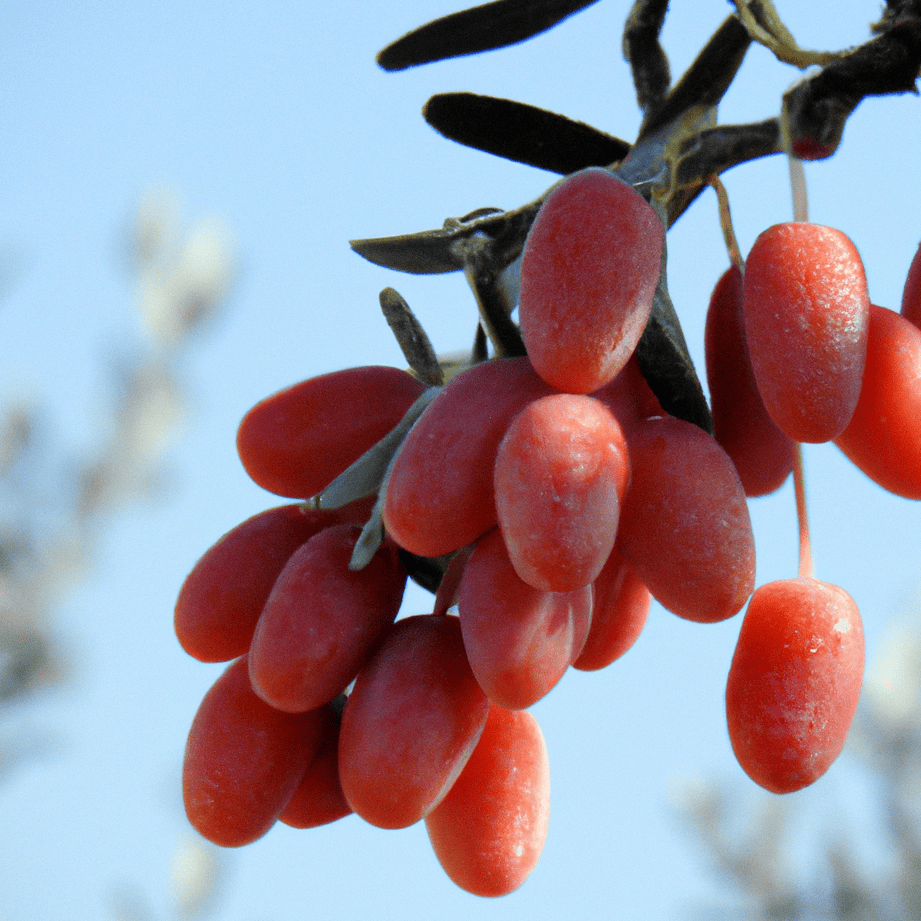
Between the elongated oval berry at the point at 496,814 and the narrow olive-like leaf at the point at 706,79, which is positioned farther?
the narrow olive-like leaf at the point at 706,79

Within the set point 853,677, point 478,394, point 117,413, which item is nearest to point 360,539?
point 478,394

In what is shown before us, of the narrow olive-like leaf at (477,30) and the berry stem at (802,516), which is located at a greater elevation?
the narrow olive-like leaf at (477,30)

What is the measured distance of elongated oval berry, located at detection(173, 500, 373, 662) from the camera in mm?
521

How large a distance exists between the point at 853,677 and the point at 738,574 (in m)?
0.08

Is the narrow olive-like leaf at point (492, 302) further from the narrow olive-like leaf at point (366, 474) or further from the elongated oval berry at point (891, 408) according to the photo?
the elongated oval berry at point (891, 408)

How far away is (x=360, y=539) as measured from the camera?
478 millimetres

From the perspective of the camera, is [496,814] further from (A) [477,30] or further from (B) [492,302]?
(A) [477,30]

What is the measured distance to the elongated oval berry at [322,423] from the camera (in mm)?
548

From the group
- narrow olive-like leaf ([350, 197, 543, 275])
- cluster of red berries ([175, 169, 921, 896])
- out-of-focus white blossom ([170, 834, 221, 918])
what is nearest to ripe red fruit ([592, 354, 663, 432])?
cluster of red berries ([175, 169, 921, 896])

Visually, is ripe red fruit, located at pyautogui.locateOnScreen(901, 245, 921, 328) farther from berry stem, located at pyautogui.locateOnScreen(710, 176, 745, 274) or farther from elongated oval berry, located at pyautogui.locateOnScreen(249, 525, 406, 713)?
elongated oval berry, located at pyautogui.locateOnScreen(249, 525, 406, 713)

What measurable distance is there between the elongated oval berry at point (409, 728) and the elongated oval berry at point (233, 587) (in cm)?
8

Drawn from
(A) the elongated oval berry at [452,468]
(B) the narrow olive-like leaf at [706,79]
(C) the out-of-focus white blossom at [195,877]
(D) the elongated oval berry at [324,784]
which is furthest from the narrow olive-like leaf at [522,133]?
(C) the out-of-focus white blossom at [195,877]

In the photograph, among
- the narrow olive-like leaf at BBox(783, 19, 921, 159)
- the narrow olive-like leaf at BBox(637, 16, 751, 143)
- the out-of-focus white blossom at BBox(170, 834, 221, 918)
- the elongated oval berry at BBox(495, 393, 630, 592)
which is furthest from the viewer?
the out-of-focus white blossom at BBox(170, 834, 221, 918)

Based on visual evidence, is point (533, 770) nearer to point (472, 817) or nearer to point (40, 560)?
point (472, 817)
